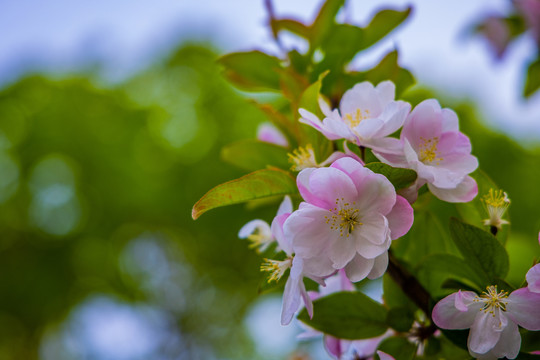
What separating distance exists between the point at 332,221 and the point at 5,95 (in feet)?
30.7

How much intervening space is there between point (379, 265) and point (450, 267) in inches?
5.7

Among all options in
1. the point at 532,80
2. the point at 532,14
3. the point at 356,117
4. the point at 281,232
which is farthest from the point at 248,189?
the point at 532,14

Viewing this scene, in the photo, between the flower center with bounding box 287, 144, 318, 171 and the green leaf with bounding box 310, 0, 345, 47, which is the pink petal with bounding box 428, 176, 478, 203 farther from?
the green leaf with bounding box 310, 0, 345, 47

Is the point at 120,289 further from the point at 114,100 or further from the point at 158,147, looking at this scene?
the point at 114,100

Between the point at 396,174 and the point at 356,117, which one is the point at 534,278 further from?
the point at 356,117

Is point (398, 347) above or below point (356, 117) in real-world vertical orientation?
below

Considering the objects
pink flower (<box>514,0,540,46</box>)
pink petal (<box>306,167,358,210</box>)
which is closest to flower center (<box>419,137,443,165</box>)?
pink petal (<box>306,167,358,210</box>)

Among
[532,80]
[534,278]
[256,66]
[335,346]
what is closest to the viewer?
[534,278]

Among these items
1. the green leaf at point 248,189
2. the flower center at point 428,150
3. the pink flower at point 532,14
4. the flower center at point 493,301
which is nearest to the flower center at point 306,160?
the green leaf at point 248,189

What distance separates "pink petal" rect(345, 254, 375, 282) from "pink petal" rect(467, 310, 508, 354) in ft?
0.40

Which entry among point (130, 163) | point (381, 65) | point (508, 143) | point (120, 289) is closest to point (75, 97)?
point (130, 163)

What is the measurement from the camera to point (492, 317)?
0.50 meters

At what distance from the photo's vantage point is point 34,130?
334 inches

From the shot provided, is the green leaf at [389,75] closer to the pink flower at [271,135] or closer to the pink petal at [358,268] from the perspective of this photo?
the pink flower at [271,135]
